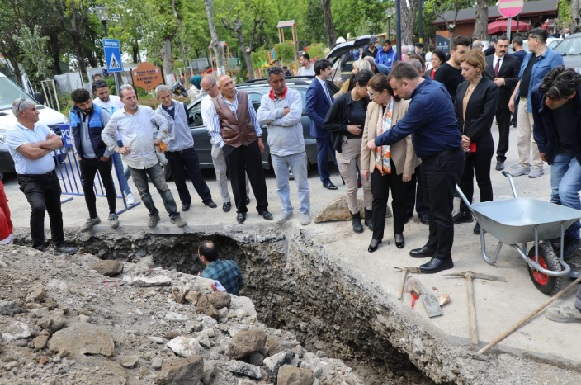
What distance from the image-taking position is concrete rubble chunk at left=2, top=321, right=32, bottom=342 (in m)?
3.38

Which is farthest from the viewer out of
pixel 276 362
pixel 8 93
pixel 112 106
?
pixel 8 93

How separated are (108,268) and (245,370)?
268 cm

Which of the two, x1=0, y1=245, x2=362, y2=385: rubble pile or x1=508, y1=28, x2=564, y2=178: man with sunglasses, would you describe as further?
x1=508, y1=28, x2=564, y2=178: man with sunglasses

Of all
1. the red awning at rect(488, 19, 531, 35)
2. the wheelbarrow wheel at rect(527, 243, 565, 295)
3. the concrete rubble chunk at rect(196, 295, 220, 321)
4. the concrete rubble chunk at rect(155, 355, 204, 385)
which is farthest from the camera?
the red awning at rect(488, 19, 531, 35)

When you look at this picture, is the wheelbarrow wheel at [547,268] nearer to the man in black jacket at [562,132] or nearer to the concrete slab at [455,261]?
the concrete slab at [455,261]

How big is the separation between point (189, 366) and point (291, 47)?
2818 cm

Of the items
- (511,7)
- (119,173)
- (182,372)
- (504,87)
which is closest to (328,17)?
(511,7)

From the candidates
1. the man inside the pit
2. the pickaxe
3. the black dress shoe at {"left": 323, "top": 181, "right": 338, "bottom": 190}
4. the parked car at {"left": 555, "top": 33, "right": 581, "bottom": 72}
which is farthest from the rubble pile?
the parked car at {"left": 555, "top": 33, "right": 581, "bottom": 72}

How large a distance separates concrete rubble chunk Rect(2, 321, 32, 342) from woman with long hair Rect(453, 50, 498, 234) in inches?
176

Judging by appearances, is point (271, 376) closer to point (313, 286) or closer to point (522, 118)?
point (313, 286)

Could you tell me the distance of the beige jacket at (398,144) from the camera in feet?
16.1

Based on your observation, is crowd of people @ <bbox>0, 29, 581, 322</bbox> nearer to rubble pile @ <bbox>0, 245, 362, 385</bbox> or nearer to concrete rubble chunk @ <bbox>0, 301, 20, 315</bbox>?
Answer: rubble pile @ <bbox>0, 245, 362, 385</bbox>

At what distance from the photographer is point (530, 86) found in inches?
272

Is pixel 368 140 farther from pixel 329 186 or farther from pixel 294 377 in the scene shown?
pixel 294 377
